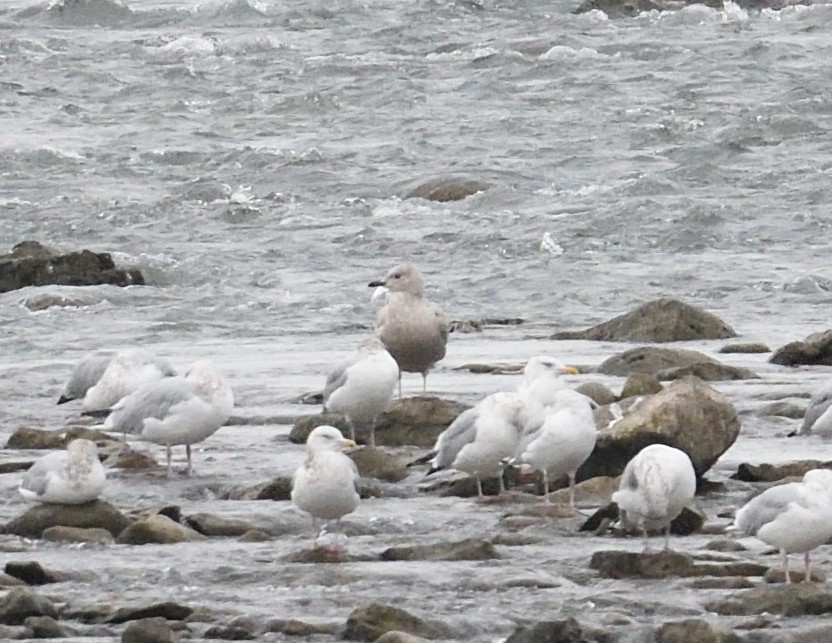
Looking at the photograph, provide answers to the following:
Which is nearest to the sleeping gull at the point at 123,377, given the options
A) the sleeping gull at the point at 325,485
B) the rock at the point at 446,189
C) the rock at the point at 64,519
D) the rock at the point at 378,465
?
the rock at the point at 378,465

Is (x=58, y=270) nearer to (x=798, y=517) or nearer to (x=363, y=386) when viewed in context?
(x=363, y=386)

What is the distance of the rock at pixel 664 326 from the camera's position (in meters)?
14.4

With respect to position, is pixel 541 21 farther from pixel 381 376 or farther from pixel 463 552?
pixel 463 552

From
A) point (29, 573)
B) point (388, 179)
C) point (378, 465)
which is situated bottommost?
point (388, 179)

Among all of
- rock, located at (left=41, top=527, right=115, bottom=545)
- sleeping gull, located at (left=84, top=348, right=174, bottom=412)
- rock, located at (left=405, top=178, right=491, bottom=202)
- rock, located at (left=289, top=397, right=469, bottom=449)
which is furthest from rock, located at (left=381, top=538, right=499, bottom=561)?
rock, located at (left=405, top=178, right=491, bottom=202)

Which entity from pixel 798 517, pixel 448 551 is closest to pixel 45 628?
pixel 448 551

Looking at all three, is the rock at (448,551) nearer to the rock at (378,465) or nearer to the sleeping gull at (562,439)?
the sleeping gull at (562,439)

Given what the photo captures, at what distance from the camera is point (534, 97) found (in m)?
28.9

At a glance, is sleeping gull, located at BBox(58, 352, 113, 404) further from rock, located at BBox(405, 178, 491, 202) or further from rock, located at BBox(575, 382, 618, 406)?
rock, located at BBox(405, 178, 491, 202)

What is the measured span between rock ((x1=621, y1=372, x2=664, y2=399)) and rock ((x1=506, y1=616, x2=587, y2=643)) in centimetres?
426

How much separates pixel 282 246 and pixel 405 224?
4.66 feet

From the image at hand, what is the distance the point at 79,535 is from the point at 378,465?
1864mm

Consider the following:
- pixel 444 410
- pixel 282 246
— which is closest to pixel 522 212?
pixel 282 246

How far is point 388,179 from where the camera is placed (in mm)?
23953
